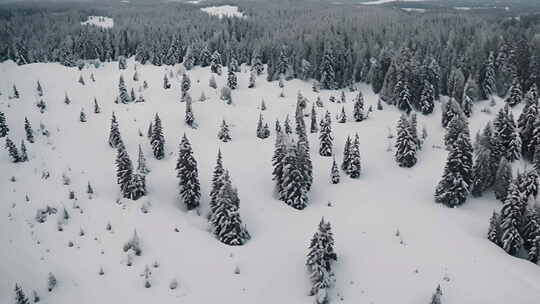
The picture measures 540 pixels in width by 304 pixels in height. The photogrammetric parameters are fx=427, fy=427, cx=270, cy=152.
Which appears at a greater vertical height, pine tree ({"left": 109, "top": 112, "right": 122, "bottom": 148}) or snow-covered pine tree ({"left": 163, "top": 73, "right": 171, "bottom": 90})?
snow-covered pine tree ({"left": 163, "top": 73, "right": 171, "bottom": 90})

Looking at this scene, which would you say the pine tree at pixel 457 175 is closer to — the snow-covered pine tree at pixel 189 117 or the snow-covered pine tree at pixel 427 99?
the snow-covered pine tree at pixel 427 99

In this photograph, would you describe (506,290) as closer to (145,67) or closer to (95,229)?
(95,229)

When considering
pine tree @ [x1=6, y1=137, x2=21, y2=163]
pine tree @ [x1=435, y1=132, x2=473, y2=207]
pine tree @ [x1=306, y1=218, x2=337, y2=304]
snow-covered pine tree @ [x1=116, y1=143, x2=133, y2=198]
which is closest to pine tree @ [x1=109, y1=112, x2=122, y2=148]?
pine tree @ [x1=6, y1=137, x2=21, y2=163]

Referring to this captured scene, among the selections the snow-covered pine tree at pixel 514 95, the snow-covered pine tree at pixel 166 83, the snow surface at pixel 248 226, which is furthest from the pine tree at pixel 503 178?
the snow-covered pine tree at pixel 166 83

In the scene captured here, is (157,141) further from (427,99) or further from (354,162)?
(427,99)

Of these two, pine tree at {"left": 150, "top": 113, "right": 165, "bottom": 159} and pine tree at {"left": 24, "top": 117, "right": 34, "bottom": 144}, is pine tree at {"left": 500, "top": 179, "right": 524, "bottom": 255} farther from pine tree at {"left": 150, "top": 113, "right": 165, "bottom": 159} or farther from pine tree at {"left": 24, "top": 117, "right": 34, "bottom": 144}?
pine tree at {"left": 24, "top": 117, "right": 34, "bottom": 144}

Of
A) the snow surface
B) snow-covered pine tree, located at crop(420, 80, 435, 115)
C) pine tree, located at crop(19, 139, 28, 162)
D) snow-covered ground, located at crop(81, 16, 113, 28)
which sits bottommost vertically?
the snow surface

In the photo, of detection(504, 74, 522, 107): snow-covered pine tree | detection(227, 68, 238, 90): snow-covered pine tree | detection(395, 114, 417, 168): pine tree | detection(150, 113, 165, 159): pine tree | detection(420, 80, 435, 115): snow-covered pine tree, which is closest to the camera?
detection(150, 113, 165, 159): pine tree

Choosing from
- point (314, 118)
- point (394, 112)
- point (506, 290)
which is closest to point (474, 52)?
point (394, 112)

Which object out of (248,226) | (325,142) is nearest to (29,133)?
(248,226)
